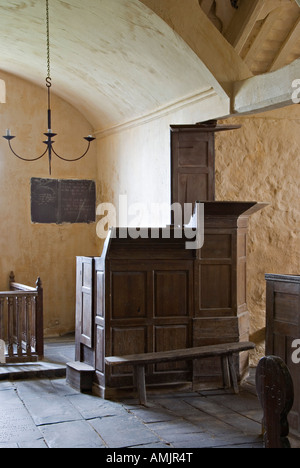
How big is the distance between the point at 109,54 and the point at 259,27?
1828mm

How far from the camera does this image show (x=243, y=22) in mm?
6605

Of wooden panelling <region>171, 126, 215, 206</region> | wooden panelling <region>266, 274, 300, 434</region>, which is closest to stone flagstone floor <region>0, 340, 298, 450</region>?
Answer: wooden panelling <region>266, 274, 300, 434</region>

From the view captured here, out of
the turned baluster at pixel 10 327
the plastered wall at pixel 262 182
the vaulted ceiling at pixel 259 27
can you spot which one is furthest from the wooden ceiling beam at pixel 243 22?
the turned baluster at pixel 10 327

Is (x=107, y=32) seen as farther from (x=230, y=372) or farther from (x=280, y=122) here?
(x=230, y=372)

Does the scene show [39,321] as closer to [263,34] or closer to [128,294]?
[128,294]

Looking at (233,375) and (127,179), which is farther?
(127,179)

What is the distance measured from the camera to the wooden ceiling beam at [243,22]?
6516mm

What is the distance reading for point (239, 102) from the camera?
597 centimetres

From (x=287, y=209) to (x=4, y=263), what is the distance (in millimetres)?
4542

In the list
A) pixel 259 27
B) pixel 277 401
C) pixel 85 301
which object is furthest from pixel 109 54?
pixel 277 401

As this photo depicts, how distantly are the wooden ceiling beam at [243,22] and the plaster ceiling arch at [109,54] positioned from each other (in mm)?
794

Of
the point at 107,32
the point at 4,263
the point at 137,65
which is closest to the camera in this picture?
the point at 107,32

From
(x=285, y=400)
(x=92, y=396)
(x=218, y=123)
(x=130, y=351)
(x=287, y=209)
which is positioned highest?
(x=218, y=123)

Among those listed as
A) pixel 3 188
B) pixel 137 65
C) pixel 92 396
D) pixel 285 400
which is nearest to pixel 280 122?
pixel 137 65
